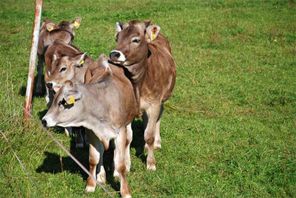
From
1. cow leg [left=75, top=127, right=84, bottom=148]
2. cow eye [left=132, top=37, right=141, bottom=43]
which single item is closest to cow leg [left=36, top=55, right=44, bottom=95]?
cow leg [left=75, top=127, right=84, bottom=148]

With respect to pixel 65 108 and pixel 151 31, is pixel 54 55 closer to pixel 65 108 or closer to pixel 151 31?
pixel 151 31

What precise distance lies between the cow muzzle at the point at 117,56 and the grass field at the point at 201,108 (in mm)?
1536

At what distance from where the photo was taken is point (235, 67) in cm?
1376

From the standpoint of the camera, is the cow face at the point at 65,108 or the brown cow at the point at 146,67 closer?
the cow face at the point at 65,108

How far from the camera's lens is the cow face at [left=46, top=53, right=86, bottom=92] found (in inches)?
332

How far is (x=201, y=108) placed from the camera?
35.8 ft

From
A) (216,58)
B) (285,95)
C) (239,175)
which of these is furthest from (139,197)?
(216,58)

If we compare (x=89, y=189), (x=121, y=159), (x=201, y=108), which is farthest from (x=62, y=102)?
(x=201, y=108)

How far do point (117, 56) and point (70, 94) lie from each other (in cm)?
148

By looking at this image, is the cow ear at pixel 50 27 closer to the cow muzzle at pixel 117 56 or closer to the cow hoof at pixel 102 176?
Result: the cow muzzle at pixel 117 56

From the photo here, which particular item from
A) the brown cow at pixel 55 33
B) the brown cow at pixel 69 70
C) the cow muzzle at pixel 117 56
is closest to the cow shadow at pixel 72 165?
the brown cow at pixel 69 70

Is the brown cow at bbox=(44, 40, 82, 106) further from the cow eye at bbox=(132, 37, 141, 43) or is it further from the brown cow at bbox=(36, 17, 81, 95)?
the cow eye at bbox=(132, 37, 141, 43)

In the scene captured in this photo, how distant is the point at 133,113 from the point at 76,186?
123cm

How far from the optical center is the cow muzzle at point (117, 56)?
735cm
